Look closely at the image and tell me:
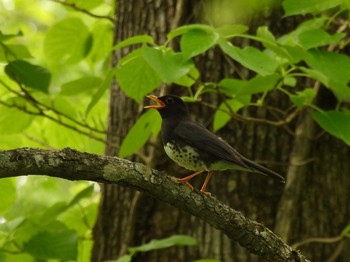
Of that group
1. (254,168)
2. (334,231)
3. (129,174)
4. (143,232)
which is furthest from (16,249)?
(334,231)

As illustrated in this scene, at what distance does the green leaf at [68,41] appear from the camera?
490 cm

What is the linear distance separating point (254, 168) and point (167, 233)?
1.07 meters

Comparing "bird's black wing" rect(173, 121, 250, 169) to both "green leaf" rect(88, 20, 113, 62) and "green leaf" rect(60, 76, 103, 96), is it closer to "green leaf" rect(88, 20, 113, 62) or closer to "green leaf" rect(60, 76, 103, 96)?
"green leaf" rect(60, 76, 103, 96)

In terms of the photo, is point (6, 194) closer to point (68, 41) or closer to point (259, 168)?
point (259, 168)

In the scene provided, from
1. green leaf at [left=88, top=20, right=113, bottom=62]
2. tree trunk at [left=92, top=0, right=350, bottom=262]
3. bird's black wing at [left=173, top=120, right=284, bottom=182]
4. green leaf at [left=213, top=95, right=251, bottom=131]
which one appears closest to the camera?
bird's black wing at [left=173, top=120, right=284, bottom=182]

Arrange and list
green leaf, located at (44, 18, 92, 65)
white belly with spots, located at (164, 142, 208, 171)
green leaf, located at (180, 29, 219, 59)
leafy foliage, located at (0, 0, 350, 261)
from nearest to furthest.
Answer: green leaf, located at (180, 29, 219, 59) → leafy foliage, located at (0, 0, 350, 261) → white belly with spots, located at (164, 142, 208, 171) → green leaf, located at (44, 18, 92, 65)

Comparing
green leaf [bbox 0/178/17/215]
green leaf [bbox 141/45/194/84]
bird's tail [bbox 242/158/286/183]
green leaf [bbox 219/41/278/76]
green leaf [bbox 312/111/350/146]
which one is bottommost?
green leaf [bbox 0/178/17/215]

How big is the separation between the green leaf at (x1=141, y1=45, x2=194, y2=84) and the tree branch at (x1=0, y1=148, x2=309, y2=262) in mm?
543

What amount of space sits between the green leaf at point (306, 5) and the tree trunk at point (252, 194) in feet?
4.03

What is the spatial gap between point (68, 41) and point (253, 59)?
216cm

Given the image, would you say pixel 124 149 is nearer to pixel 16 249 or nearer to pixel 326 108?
pixel 16 249

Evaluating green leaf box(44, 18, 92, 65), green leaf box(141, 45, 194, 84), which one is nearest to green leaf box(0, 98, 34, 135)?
green leaf box(44, 18, 92, 65)

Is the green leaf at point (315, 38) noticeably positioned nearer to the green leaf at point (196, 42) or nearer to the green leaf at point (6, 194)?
the green leaf at point (196, 42)

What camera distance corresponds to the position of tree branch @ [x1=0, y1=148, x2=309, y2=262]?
2.26 metres
